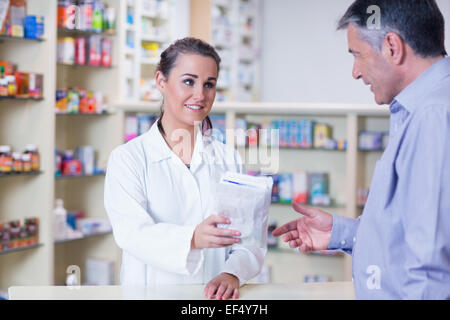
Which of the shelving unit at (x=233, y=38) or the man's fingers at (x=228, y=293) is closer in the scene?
the man's fingers at (x=228, y=293)

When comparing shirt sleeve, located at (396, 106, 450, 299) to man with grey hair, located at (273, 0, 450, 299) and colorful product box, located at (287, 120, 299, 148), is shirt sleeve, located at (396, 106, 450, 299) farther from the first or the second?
colorful product box, located at (287, 120, 299, 148)

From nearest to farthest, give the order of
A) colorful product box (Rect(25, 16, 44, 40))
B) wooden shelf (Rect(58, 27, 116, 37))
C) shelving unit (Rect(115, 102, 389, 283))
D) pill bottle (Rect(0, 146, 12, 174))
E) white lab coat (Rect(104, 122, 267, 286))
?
white lab coat (Rect(104, 122, 267, 286))
pill bottle (Rect(0, 146, 12, 174))
colorful product box (Rect(25, 16, 44, 40))
shelving unit (Rect(115, 102, 389, 283))
wooden shelf (Rect(58, 27, 116, 37))

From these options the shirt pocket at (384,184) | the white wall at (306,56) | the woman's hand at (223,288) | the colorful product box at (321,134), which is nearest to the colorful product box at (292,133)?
A: the colorful product box at (321,134)

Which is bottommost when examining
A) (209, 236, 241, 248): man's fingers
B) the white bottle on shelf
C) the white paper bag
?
the white bottle on shelf

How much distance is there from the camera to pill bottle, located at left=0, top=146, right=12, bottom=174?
381cm

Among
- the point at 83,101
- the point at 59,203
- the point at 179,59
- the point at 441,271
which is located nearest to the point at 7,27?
the point at 83,101

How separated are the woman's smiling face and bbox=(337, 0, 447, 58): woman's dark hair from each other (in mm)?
694

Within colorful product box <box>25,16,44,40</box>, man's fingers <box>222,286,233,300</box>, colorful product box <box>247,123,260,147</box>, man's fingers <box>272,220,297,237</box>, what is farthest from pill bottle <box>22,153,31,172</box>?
man's fingers <box>222,286,233,300</box>

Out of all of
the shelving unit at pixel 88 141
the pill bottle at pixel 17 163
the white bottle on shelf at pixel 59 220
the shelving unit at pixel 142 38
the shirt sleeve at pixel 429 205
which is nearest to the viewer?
the shirt sleeve at pixel 429 205

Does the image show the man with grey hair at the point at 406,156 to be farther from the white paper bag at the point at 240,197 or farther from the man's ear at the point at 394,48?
the white paper bag at the point at 240,197

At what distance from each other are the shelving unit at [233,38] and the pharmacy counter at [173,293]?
16.4 feet

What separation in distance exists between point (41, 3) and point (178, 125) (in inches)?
100

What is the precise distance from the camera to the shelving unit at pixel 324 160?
4.24 metres

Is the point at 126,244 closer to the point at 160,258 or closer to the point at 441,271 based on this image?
the point at 160,258
